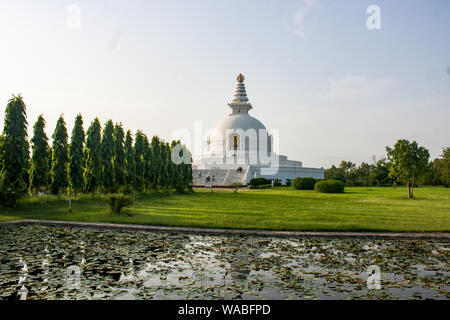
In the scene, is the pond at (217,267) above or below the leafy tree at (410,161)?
below

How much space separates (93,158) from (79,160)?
3.25 metres

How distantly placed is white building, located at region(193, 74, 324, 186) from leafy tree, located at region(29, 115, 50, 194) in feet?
107

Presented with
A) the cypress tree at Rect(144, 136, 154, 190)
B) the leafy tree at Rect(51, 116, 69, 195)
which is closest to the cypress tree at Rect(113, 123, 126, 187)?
the cypress tree at Rect(144, 136, 154, 190)

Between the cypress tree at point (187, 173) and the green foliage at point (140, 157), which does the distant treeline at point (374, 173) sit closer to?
the cypress tree at point (187, 173)

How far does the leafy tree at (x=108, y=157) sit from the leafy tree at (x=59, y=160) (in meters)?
4.46

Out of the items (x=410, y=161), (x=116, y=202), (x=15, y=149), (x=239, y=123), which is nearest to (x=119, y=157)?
(x=15, y=149)

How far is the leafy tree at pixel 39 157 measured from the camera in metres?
21.0

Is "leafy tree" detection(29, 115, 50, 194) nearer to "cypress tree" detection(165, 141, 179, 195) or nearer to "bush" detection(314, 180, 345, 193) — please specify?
"cypress tree" detection(165, 141, 179, 195)

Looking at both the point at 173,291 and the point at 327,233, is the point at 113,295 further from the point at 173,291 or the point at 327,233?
the point at 327,233

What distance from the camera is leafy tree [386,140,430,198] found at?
29.5 m

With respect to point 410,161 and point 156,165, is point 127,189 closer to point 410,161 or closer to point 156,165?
point 156,165

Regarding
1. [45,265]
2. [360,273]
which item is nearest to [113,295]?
[45,265]

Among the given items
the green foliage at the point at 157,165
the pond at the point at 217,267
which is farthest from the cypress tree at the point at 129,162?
the pond at the point at 217,267

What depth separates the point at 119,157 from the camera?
92.8ft
